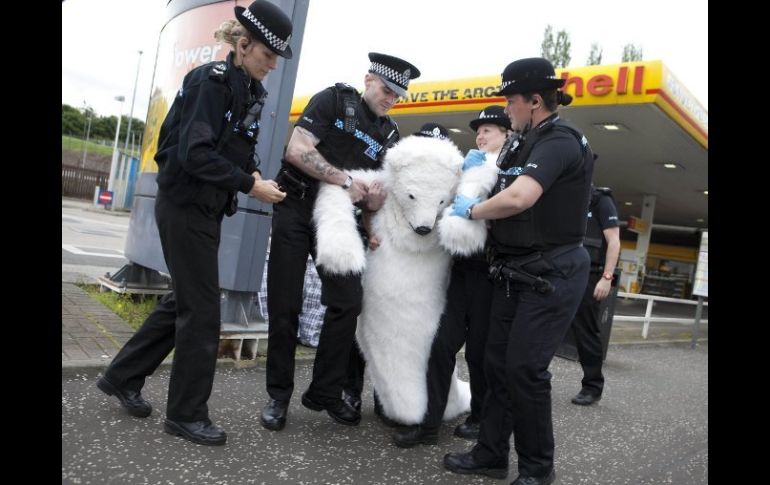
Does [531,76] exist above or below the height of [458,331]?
above

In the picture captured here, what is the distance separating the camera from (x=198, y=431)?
271 centimetres

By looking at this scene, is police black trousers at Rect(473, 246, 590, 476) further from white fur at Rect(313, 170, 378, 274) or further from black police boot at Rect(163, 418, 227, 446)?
black police boot at Rect(163, 418, 227, 446)

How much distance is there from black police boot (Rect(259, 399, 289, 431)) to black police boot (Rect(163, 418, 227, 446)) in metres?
0.29

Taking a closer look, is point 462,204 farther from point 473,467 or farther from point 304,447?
point 304,447

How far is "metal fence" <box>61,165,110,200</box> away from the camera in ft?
104

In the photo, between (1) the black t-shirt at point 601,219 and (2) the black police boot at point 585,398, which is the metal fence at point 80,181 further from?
(2) the black police boot at point 585,398

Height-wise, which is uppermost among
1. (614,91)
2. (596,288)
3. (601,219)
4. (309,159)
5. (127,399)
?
(614,91)

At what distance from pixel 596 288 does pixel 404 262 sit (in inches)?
95.4

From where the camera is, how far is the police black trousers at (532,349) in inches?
101

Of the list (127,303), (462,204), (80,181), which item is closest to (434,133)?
(462,204)

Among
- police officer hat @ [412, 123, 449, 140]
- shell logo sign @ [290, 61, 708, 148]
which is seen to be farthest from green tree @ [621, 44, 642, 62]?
police officer hat @ [412, 123, 449, 140]

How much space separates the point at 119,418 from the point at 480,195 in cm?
214
